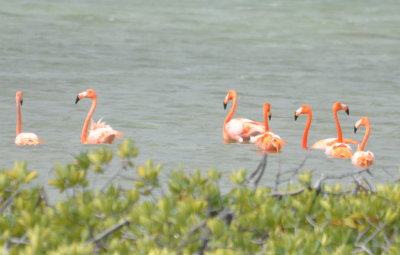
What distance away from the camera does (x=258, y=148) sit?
10.6 m

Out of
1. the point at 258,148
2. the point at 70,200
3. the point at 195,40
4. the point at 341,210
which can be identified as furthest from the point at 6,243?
the point at 195,40

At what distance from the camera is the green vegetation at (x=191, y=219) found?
3857 millimetres

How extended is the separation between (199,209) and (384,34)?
21.4 meters

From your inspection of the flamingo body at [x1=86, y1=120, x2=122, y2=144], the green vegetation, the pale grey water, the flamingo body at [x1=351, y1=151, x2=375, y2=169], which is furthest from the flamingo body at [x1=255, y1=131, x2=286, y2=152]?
the green vegetation

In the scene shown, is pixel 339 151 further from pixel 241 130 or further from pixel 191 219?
pixel 191 219

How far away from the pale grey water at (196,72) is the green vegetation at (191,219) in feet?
6.70

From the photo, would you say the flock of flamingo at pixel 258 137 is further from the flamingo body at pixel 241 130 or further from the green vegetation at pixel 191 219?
the green vegetation at pixel 191 219

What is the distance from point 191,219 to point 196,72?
13.6 meters

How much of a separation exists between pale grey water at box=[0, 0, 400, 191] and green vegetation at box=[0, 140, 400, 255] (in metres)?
2.04

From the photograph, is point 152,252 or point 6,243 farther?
point 6,243

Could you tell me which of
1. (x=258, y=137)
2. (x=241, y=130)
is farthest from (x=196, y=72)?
(x=258, y=137)

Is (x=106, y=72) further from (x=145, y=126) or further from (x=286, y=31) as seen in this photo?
(x=286, y=31)

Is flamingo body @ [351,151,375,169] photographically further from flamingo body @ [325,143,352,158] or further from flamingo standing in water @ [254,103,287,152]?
flamingo standing in water @ [254,103,287,152]

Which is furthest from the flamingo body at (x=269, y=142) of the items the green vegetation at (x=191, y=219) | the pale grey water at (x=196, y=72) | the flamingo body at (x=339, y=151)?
the green vegetation at (x=191, y=219)
